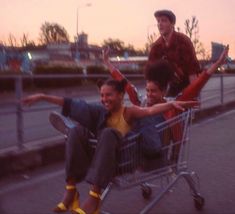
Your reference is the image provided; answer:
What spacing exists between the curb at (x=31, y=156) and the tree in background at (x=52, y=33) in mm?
70535

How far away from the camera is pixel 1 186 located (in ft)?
18.9

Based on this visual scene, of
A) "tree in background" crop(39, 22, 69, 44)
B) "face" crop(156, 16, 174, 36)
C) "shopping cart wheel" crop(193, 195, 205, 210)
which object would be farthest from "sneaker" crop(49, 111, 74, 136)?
"tree in background" crop(39, 22, 69, 44)

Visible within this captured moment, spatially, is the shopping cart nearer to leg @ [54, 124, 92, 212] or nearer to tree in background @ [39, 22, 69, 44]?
leg @ [54, 124, 92, 212]

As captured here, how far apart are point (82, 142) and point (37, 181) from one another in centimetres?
198

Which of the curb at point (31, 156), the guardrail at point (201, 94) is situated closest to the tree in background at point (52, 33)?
the guardrail at point (201, 94)

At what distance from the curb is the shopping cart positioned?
223cm

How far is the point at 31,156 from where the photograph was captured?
6594mm

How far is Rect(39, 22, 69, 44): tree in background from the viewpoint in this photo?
79375mm

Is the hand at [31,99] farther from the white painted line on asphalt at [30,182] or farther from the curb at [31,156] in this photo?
the curb at [31,156]

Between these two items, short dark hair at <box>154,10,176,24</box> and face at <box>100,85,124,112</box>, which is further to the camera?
short dark hair at <box>154,10,176,24</box>

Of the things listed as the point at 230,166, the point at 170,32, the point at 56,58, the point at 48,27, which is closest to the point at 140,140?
the point at 170,32

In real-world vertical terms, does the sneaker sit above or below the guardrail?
above

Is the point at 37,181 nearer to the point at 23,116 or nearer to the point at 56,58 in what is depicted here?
the point at 23,116

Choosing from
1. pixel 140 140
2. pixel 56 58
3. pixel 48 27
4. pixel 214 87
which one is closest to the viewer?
pixel 140 140
